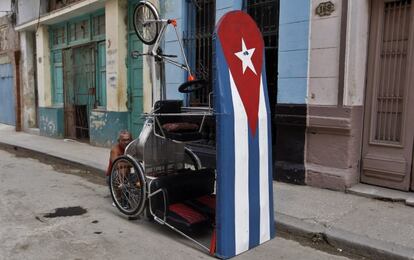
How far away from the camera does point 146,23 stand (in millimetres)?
4727

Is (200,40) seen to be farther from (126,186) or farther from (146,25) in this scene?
(126,186)

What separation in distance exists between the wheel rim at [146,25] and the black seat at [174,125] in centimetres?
116

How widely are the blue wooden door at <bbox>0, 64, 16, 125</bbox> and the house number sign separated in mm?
12473

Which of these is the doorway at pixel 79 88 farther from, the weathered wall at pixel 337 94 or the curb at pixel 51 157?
the weathered wall at pixel 337 94

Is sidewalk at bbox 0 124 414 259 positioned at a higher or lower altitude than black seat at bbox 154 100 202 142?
lower

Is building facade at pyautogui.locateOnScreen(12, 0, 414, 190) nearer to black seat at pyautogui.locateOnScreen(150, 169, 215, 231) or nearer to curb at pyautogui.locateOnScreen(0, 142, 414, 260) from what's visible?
black seat at pyautogui.locateOnScreen(150, 169, 215, 231)

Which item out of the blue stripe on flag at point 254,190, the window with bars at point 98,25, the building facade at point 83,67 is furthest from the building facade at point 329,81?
the window with bars at point 98,25

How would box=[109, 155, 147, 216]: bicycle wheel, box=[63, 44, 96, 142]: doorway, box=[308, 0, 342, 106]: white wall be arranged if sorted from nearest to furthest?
box=[109, 155, 147, 216]: bicycle wheel, box=[308, 0, 342, 106]: white wall, box=[63, 44, 96, 142]: doorway

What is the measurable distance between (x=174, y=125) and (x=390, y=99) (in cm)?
300

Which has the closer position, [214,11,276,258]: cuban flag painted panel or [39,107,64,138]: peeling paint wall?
[214,11,276,258]: cuban flag painted panel

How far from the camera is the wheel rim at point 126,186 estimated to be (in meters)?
4.32

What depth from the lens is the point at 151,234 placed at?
13.9ft

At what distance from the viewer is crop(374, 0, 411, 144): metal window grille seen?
4.96 m

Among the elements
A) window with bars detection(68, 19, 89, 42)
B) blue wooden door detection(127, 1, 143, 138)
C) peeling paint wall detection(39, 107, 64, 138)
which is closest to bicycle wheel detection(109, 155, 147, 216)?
blue wooden door detection(127, 1, 143, 138)
